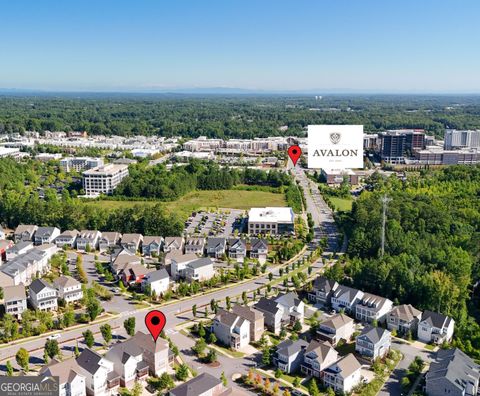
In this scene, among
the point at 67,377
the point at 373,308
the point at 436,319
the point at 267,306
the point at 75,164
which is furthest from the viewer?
the point at 75,164

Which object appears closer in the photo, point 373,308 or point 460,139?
point 373,308

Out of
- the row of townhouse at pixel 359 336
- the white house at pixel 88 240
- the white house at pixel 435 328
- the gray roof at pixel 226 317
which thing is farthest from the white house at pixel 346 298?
the white house at pixel 88 240

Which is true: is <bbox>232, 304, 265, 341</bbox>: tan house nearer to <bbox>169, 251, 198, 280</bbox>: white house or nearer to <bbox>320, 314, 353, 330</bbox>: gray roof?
<bbox>320, 314, 353, 330</bbox>: gray roof

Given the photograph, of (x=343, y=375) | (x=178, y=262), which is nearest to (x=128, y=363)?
(x=343, y=375)

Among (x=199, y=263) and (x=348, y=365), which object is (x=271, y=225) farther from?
(x=348, y=365)

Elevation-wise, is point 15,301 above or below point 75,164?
below

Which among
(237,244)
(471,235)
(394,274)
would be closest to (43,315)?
(237,244)

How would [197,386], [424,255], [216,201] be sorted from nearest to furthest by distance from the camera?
[197,386], [424,255], [216,201]

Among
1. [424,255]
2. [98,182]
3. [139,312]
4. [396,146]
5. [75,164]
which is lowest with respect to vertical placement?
[139,312]
